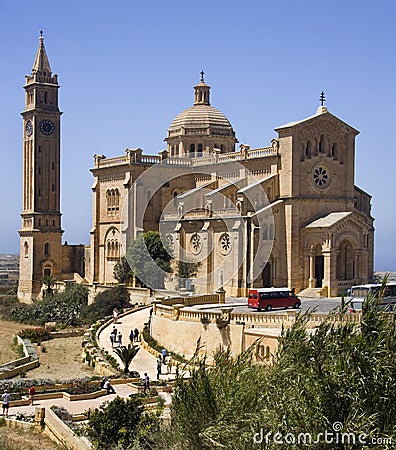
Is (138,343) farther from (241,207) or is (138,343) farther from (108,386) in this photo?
(241,207)

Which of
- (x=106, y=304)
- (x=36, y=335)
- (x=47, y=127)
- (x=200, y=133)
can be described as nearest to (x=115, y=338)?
(x=36, y=335)

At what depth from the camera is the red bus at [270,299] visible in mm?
39062

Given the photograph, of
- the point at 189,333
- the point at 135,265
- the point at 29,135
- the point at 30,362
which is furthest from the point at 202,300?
the point at 29,135

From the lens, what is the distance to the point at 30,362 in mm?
38375

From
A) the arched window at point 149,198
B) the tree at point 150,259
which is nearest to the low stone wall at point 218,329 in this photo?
the tree at point 150,259

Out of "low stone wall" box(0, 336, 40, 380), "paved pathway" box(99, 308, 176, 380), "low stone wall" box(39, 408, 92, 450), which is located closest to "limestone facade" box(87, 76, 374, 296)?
"paved pathway" box(99, 308, 176, 380)

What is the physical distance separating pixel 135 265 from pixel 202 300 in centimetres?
1399

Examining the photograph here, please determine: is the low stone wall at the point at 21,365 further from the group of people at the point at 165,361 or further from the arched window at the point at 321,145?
the arched window at the point at 321,145

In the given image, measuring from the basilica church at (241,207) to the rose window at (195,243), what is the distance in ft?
0.24

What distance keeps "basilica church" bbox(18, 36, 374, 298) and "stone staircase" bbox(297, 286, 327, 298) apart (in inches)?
3.3

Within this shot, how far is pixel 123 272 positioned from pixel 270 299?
20867mm

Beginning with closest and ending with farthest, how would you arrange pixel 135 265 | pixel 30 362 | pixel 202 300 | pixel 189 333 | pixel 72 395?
pixel 72 395
pixel 189 333
pixel 30 362
pixel 202 300
pixel 135 265

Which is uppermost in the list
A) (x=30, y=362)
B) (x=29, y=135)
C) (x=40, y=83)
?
(x=40, y=83)

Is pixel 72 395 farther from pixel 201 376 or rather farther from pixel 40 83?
pixel 40 83
